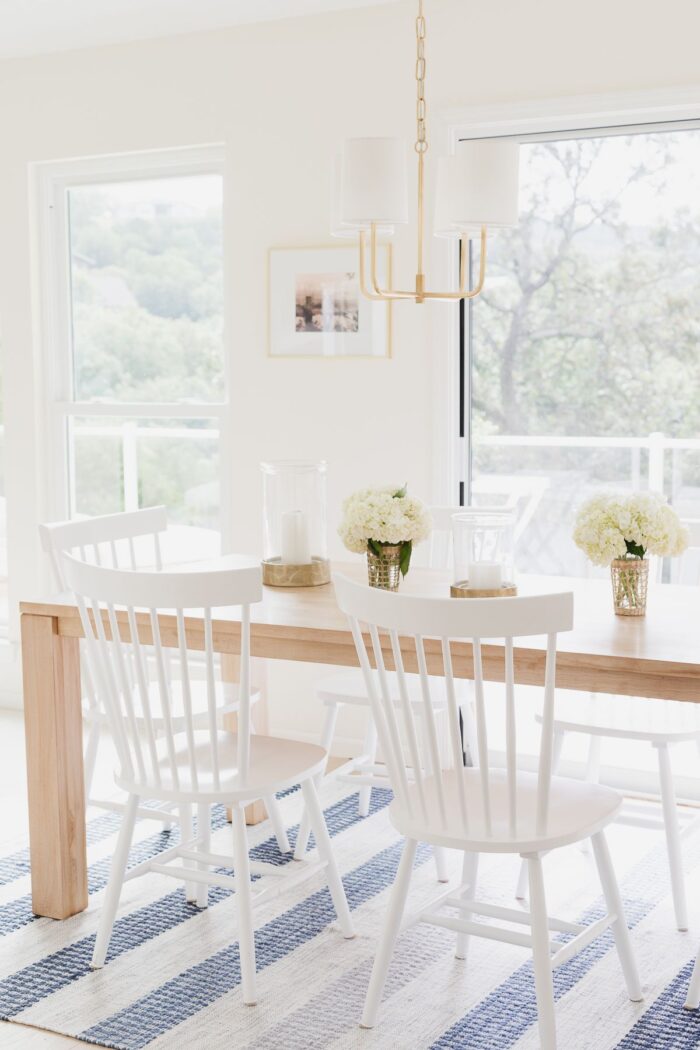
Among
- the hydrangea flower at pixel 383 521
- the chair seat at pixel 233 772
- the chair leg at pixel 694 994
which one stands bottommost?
the chair leg at pixel 694 994

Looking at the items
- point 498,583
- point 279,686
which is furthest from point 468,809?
point 279,686

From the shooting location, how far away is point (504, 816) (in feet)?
7.66

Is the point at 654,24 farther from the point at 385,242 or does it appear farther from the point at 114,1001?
the point at 114,1001

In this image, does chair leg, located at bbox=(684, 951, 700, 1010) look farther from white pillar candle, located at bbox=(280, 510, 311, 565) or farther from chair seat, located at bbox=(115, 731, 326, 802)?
white pillar candle, located at bbox=(280, 510, 311, 565)

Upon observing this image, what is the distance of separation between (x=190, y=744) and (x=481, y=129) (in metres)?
2.34

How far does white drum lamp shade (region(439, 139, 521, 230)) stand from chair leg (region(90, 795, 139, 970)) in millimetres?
1427

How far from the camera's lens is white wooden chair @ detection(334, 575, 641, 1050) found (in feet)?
7.06

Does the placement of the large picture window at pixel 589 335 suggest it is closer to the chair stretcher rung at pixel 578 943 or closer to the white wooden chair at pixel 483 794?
the white wooden chair at pixel 483 794

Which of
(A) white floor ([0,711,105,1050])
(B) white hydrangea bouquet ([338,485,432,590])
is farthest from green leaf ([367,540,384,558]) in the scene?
(A) white floor ([0,711,105,1050])

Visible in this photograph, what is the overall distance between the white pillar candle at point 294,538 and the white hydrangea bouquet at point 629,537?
0.72 m

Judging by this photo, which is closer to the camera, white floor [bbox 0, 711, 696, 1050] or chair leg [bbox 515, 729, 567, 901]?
white floor [bbox 0, 711, 696, 1050]

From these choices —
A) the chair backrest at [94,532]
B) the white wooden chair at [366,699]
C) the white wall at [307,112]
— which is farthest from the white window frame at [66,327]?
the white wooden chair at [366,699]

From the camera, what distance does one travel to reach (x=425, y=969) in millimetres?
2773

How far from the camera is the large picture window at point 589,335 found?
12.3 feet
